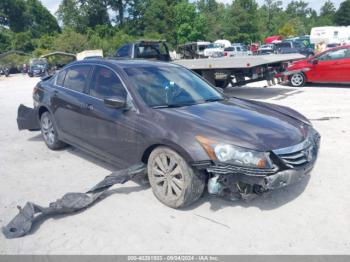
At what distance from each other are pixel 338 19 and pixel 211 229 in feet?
339

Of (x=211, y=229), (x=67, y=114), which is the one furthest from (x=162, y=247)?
(x=67, y=114)

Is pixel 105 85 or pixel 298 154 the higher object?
pixel 105 85

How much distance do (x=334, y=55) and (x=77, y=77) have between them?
9692 mm

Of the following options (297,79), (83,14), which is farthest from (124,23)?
(297,79)

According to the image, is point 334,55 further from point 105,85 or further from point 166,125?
point 166,125

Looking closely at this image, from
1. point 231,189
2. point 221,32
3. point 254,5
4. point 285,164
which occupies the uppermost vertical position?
point 254,5

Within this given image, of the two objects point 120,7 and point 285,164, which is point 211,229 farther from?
point 120,7

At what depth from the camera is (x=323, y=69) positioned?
12.1 m

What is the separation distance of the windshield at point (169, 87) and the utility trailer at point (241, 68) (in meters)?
5.57

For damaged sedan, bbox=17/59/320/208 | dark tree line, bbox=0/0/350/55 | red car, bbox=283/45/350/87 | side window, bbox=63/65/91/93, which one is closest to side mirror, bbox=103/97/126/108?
damaged sedan, bbox=17/59/320/208

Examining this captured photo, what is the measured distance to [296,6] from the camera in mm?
126625

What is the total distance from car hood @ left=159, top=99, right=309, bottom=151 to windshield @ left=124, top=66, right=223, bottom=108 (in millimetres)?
208

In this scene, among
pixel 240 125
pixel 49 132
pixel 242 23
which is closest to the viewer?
pixel 240 125

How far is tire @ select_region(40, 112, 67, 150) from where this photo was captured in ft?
19.2
